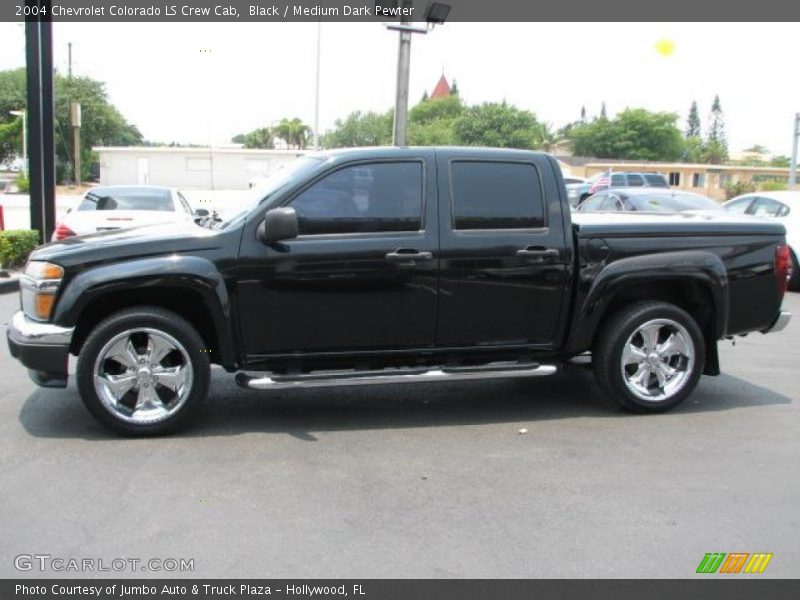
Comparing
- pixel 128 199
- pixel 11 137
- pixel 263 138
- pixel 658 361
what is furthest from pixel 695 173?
pixel 658 361

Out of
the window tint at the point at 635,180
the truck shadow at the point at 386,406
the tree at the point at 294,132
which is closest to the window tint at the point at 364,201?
the truck shadow at the point at 386,406

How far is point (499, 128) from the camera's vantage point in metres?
63.1

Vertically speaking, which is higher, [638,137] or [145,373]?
[638,137]

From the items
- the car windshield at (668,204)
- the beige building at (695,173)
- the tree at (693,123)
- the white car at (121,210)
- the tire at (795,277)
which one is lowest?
the tire at (795,277)

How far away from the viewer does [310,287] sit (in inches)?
217

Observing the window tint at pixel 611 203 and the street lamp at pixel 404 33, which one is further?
the window tint at pixel 611 203

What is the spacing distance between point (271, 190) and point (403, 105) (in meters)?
10.8

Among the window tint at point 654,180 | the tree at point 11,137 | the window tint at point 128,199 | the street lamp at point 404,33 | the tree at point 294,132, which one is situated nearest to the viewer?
the window tint at point 128,199

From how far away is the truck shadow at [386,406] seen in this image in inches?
226

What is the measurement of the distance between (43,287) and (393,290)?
227 centimetres

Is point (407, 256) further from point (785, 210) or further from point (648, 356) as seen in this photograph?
point (785, 210)

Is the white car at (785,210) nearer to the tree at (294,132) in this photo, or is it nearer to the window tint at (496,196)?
the window tint at (496,196)
